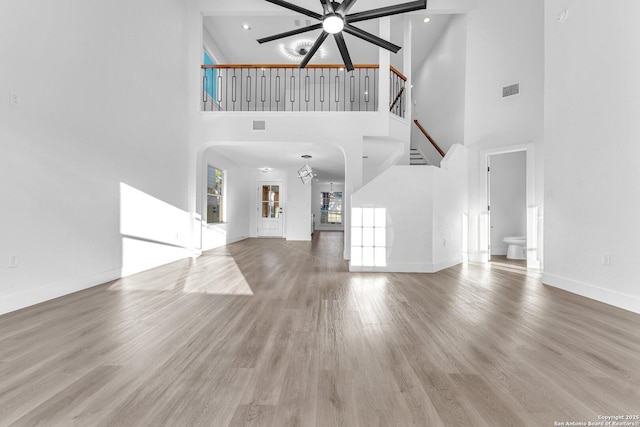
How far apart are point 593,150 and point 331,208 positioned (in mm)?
13019

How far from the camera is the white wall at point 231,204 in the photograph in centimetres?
766

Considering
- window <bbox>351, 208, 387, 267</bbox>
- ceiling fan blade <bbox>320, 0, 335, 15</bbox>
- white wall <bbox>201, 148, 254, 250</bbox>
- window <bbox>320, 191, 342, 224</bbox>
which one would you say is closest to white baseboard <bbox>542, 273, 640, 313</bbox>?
window <bbox>351, 208, 387, 267</bbox>

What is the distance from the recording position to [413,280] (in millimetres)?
4363

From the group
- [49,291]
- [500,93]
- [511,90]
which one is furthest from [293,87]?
[49,291]

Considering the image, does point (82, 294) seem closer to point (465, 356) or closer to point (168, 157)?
point (168, 157)

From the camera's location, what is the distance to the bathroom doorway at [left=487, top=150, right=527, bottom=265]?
7312 millimetres

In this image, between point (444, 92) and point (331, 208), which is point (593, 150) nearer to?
point (444, 92)

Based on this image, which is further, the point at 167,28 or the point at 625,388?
the point at 167,28

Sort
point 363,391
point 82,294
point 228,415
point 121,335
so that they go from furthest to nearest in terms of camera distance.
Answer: point 82,294, point 121,335, point 363,391, point 228,415

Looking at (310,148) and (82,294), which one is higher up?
(310,148)

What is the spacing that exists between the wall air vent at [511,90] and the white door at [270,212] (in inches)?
298

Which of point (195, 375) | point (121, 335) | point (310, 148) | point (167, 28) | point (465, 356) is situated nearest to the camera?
point (195, 375)

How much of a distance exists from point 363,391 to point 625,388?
58.3 inches

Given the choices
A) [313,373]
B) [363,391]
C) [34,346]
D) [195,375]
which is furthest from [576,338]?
[34,346]
